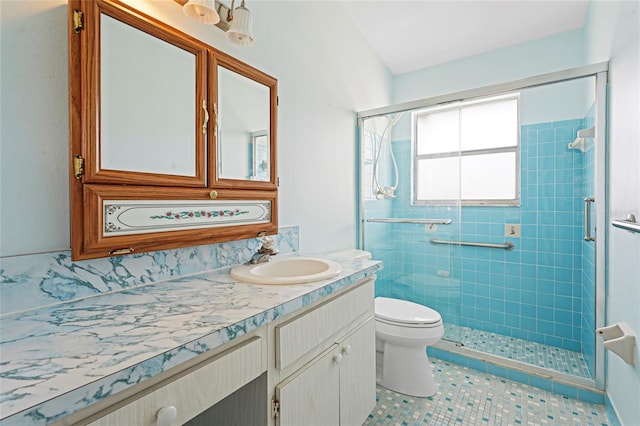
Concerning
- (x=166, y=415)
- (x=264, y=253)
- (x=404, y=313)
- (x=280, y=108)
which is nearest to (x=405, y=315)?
(x=404, y=313)

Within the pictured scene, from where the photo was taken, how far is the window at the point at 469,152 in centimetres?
233

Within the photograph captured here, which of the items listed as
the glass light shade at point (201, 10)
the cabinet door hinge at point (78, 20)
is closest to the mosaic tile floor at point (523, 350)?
the glass light shade at point (201, 10)

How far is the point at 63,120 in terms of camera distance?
0.88m

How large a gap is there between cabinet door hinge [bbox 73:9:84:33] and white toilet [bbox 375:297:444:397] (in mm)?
1910

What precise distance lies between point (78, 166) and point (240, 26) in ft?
2.64

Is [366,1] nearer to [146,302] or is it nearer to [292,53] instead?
[292,53]

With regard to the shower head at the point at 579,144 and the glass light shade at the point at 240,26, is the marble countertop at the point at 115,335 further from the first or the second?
the shower head at the point at 579,144

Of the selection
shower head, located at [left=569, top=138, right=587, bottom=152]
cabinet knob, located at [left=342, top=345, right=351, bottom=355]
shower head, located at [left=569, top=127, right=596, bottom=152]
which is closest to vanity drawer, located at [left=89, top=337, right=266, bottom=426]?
cabinet knob, located at [left=342, top=345, right=351, bottom=355]

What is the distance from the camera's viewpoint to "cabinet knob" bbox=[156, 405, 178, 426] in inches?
24.1

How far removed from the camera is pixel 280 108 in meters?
1.68

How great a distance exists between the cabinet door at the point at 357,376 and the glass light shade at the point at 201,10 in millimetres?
1344

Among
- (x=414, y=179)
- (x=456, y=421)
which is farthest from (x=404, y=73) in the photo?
(x=456, y=421)

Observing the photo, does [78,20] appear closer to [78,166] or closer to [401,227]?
[78,166]

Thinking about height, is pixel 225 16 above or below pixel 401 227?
above
